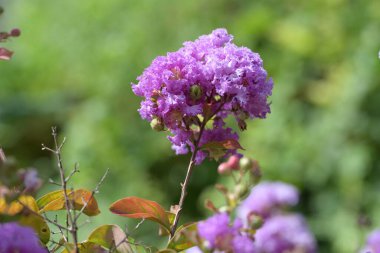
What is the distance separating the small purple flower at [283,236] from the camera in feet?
4.35

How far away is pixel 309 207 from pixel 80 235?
115 centimetres

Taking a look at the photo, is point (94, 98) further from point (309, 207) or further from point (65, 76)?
point (309, 207)

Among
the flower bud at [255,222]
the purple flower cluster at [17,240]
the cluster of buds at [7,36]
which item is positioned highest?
the cluster of buds at [7,36]

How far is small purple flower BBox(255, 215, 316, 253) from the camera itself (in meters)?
1.33

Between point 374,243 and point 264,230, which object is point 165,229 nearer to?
point 374,243

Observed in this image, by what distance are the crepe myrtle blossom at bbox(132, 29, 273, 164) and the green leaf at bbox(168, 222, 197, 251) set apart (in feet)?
0.48

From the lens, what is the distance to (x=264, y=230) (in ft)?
4.89

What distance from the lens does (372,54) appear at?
3455mm

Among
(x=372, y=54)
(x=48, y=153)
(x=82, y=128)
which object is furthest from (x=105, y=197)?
(x=372, y=54)

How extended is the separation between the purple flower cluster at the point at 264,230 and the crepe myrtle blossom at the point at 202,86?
14 centimetres

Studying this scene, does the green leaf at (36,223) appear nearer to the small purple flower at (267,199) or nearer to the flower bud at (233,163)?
the flower bud at (233,163)

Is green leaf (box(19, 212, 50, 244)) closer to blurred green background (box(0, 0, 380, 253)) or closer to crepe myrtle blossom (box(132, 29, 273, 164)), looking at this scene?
crepe myrtle blossom (box(132, 29, 273, 164))

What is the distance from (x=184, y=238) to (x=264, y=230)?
65 centimetres

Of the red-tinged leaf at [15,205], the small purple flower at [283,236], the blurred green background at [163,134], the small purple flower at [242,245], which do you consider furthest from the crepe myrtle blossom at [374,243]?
the blurred green background at [163,134]
